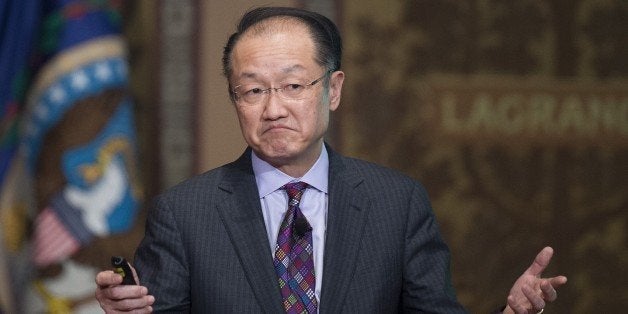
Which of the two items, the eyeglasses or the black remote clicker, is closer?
the black remote clicker

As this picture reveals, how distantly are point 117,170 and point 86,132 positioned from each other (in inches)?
5.9

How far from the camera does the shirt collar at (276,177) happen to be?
6.66 feet

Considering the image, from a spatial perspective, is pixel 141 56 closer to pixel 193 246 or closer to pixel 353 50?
pixel 353 50

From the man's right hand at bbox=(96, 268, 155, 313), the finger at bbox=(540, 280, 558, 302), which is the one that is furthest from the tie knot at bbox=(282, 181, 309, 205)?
the finger at bbox=(540, 280, 558, 302)

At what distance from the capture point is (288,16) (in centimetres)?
201

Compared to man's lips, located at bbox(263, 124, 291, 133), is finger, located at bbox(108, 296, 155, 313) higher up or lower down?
lower down

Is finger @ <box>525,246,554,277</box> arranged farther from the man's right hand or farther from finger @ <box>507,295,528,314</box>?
the man's right hand

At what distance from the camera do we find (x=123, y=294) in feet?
5.77

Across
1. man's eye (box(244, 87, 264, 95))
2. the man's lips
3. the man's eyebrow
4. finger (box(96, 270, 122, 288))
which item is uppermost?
the man's eyebrow

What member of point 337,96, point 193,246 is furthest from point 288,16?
point 193,246

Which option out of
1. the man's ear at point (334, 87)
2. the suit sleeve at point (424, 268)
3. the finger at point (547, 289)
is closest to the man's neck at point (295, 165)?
the man's ear at point (334, 87)

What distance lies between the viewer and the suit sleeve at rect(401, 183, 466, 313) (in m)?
1.94

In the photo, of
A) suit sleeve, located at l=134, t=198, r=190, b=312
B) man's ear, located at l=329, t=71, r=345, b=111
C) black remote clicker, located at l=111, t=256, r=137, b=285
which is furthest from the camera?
man's ear, located at l=329, t=71, r=345, b=111

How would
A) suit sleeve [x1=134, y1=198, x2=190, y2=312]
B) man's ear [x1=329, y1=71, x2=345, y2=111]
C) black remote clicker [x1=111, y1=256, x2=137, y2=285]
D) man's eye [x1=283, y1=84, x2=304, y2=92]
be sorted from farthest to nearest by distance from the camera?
man's ear [x1=329, y1=71, x2=345, y2=111]
man's eye [x1=283, y1=84, x2=304, y2=92]
suit sleeve [x1=134, y1=198, x2=190, y2=312]
black remote clicker [x1=111, y1=256, x2=137, y2=285]
